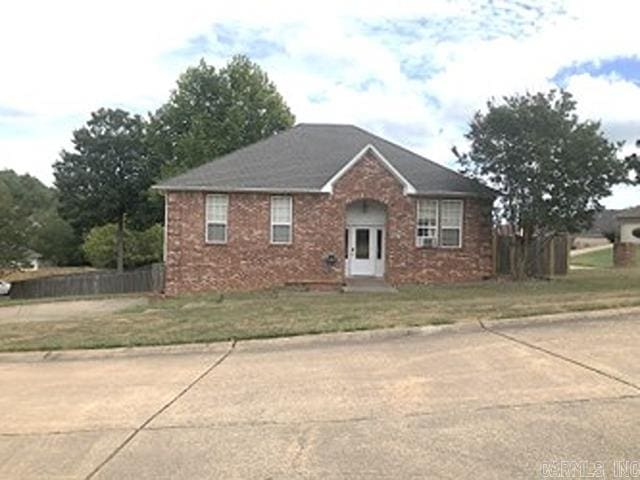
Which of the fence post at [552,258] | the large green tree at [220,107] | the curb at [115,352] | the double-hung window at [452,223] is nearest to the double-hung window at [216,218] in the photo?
the double-hung window at [452,223]

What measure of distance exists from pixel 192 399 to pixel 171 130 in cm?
4147

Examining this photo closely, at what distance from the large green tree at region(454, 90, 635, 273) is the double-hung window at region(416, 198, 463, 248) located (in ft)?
6.21

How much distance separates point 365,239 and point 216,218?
558 centimetres

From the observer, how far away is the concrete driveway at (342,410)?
5.38 metres

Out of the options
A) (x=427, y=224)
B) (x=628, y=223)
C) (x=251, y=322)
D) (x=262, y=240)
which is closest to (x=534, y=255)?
(x=427, y=224)

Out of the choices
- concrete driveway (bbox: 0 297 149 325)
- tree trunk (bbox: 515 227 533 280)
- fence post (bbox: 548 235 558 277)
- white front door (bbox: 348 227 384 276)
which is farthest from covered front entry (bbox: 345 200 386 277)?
fence post (bbox: 548 235 558 277)

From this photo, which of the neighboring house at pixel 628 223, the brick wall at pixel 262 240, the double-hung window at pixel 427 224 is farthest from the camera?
the neighboring house at pixel 628 223

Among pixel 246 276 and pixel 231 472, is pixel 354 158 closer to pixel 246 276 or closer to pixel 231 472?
pixel 246 276

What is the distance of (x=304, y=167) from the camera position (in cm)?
2727

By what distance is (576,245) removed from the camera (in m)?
79.4

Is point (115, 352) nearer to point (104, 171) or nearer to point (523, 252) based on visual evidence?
point (523, 252)

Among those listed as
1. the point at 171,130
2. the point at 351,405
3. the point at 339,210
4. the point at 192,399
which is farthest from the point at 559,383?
the point at 171,130

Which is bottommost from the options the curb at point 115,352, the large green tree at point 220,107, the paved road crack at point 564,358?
the curb at point 115,352

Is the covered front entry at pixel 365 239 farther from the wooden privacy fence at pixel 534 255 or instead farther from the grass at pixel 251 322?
the grass at pixel 251 322
